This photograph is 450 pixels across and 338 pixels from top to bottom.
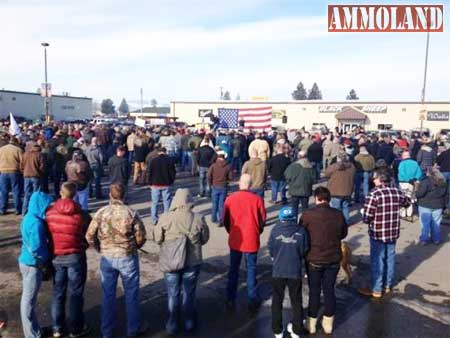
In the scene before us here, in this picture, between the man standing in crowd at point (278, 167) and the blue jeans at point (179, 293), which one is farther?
the man standing in crowd at point (278, 167)

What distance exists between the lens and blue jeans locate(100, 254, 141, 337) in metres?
5.02

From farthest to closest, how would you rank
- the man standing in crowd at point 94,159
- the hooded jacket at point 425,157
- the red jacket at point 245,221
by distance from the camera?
the hooded jacket at point 425,157, the man standing in crowd at point 94,159, the red jacket at point 245,221

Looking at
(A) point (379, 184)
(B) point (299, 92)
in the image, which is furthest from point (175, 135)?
(B) point (299, 92)

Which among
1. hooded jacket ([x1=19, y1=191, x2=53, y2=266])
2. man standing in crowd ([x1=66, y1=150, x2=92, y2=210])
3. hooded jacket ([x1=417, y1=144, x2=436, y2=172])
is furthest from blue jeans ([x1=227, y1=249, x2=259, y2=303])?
hooded jacket ([x1=417, y1=144, x2=436, y2=172])

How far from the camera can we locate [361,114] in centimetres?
5328

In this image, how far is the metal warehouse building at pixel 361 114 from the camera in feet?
167

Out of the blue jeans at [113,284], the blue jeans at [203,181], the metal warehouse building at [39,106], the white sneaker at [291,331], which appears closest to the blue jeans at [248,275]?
the white sneaker at [291,331]

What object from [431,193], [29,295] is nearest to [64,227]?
[29,295]

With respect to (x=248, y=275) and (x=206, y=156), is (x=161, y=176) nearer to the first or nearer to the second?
(x=206, y=156)

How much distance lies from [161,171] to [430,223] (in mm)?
5818

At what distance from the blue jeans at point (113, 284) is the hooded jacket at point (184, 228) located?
44 centimetres

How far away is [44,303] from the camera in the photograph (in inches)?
240

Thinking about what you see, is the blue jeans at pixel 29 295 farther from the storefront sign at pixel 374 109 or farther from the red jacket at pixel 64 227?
the storefront sign at pixel 374 109

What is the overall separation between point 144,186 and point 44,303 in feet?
30.1
